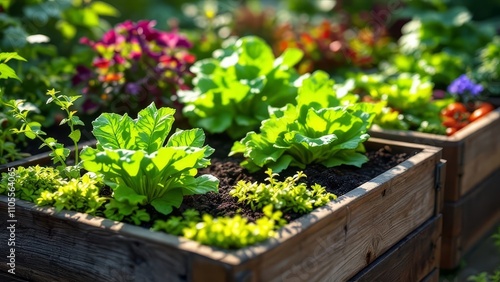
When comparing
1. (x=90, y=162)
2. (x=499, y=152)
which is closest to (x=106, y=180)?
(x=90, y=162)

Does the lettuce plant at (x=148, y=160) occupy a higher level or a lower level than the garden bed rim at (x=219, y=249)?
higher

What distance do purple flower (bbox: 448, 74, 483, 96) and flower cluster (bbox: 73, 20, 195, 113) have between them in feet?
4.93

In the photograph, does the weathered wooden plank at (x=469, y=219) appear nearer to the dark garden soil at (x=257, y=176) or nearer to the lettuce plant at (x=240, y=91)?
the dark garden soil at (x=257, y=176)

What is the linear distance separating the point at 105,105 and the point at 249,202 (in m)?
1.48

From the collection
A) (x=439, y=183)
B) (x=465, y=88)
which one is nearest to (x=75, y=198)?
(x=439, y=183)

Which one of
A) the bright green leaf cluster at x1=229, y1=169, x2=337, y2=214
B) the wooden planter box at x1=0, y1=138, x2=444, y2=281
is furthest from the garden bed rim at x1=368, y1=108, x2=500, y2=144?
the bright green leaf cluster at x1=229, y1=169, x2=337, y2=214

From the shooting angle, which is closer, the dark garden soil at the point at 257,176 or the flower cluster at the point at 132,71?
the dark garden soil at the point at 257,176

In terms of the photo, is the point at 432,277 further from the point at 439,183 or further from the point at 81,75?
the point at 81,75

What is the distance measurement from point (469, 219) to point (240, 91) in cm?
135

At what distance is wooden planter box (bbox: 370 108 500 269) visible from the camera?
10.0 ft

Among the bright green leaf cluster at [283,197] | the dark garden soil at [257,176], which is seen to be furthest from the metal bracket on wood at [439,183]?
the bright green leaf cluster at [283,197]

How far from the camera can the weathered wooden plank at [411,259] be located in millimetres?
2266

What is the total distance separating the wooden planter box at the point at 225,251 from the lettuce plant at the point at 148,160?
0.57 ft

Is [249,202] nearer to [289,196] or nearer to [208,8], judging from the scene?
[289,196]
